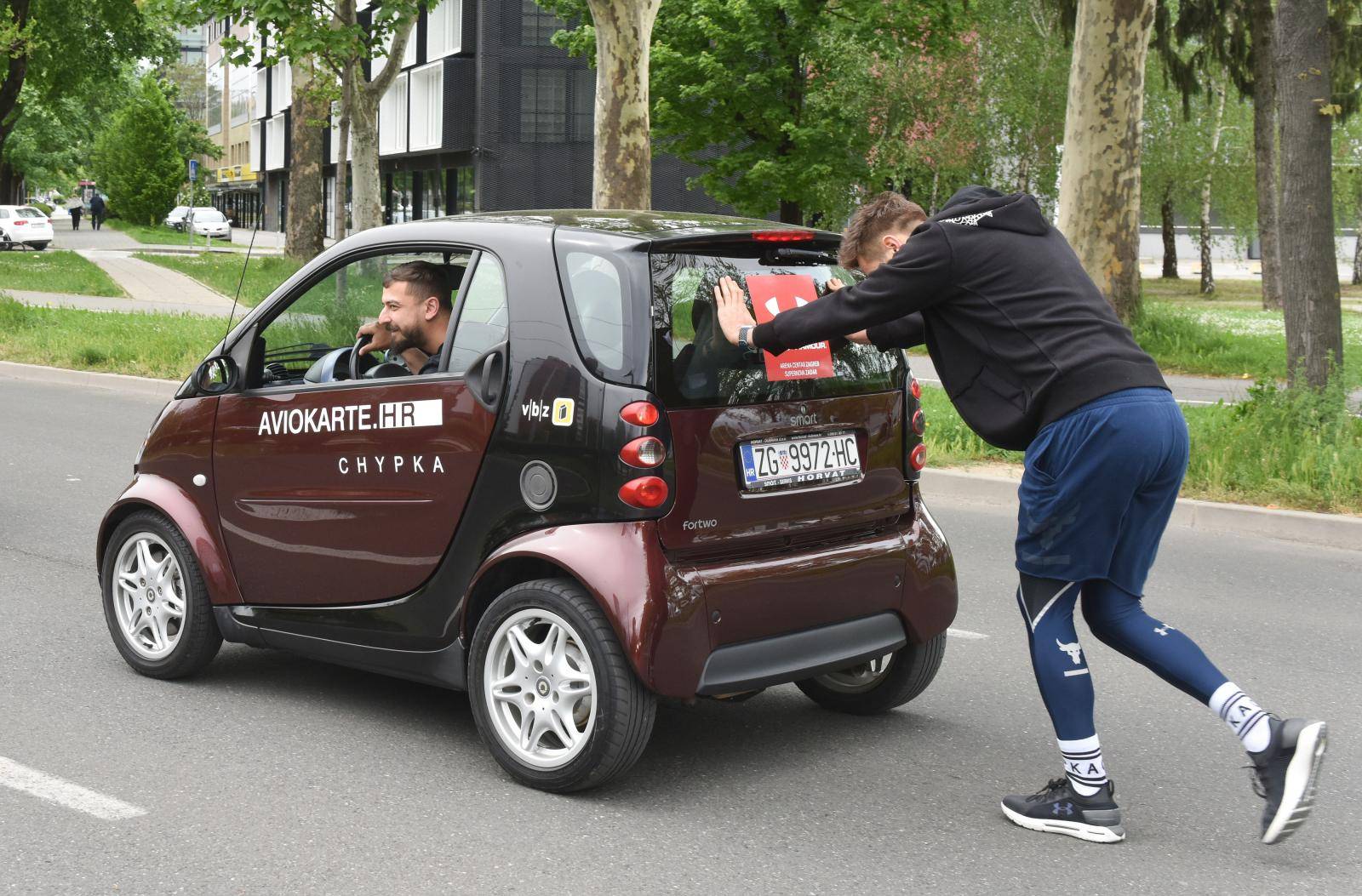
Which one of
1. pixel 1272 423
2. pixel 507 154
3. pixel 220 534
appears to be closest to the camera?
pixel 220 534

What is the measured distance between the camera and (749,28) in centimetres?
3145

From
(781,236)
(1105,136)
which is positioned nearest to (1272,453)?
(1105,136)

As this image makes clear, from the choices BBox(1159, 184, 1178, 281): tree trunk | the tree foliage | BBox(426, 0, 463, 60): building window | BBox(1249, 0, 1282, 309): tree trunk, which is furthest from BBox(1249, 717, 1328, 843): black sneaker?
Answer: the tree foliage

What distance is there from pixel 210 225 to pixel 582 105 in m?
28.7

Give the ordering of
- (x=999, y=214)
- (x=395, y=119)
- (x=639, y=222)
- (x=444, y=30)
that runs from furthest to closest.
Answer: (x=395, y=119) < (x=444, y=30) < (x=639, y=222) < (x=999, y=214)

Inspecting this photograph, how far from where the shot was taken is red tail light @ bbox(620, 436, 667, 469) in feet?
14.1

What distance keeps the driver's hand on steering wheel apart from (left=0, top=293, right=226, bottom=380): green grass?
12181 millimetres

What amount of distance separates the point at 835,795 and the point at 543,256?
1771mm

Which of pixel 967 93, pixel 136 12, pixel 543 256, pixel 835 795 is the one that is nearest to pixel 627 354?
pixel 543 256

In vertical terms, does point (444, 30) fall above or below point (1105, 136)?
above

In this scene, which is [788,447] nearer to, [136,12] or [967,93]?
[967,93]

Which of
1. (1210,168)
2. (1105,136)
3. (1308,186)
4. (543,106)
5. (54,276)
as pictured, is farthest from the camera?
(543,106)

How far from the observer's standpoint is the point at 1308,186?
11383mm

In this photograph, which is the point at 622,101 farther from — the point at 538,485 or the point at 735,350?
the point at 538,485
